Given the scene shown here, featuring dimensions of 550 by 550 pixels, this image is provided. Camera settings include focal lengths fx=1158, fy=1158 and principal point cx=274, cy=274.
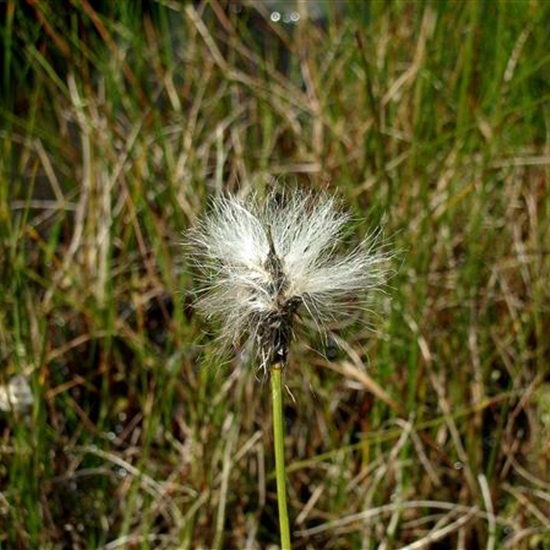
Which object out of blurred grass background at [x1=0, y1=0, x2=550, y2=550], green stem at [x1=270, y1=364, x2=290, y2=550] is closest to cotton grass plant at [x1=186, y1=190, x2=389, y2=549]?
green stem at [x1=270, y1=364, x2=290, y2=550]

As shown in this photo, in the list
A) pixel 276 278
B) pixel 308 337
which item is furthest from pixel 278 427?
pixel 308 337

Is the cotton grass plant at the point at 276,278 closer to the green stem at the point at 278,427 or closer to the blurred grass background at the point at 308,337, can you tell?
the green stem at the point at 278,427

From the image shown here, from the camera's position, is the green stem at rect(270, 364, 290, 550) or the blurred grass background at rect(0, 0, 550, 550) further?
the blurred grass background at rect(0, 0, 550, 550)

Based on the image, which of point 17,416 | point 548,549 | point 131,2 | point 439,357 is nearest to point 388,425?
point 439,357

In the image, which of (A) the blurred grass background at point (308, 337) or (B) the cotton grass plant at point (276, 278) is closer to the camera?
(B) the cotton grass plant at point (276, 278)

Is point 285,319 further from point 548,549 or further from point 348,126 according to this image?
point 348,126

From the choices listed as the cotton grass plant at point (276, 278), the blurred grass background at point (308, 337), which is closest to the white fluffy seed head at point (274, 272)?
the cotton grass plant at point (276, 278)

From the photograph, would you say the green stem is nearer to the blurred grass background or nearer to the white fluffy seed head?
the white fluffy seed head

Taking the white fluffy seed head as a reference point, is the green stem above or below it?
below
